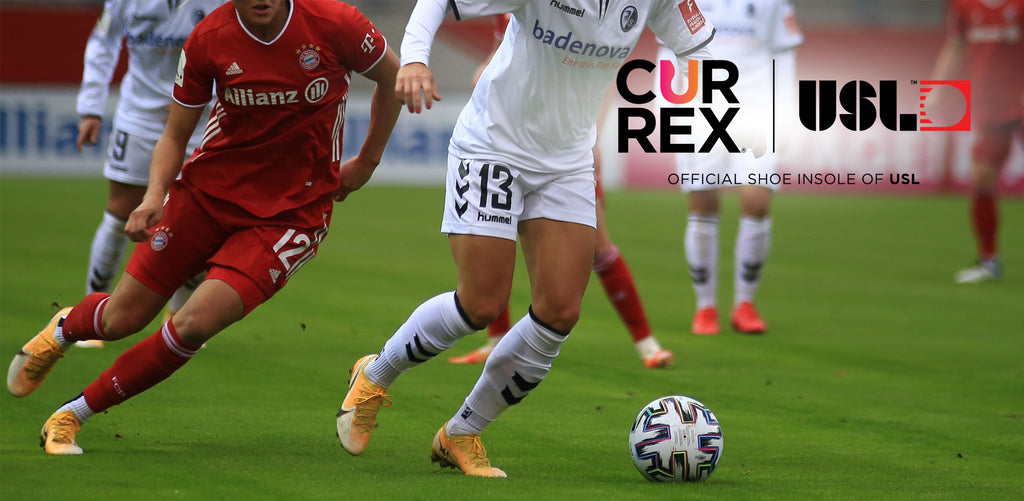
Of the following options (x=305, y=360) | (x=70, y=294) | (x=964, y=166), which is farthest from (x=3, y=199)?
(x=964, y=166)

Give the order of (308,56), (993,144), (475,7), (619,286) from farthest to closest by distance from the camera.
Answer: (993,144)
(619,286)
(308,56)
(475,7)

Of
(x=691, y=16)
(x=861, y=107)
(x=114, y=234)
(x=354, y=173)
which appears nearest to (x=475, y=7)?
(x=691, y=16)

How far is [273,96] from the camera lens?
4992 millimetres

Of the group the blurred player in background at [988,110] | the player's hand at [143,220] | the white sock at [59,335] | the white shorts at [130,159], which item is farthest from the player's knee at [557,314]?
the blurred player in background at [988,110]

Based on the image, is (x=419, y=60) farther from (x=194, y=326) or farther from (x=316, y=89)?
(x=194, y=326)

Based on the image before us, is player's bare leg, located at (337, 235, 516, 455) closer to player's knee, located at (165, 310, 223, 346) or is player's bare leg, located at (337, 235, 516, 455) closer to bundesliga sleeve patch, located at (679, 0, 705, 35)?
player's knee, located at (165, 310, 223, 346)

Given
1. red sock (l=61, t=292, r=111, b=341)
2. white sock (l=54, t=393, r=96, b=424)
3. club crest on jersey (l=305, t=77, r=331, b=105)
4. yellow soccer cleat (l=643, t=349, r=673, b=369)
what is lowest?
yellow soccer cleat (l=643, t=349, r=673, b=369)

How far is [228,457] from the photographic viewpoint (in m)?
4.94

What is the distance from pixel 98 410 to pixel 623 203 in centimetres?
1448

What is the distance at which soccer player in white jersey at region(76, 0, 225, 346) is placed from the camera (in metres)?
6.89

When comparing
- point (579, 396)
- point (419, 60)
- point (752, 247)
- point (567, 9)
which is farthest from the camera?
point (752, 247)

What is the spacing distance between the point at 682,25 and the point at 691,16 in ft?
0.16

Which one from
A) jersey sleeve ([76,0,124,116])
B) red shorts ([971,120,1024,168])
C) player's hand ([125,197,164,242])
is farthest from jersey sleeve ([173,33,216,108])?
red shorts ([971,120,1024,168])

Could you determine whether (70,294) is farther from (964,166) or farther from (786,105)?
(964,166)
